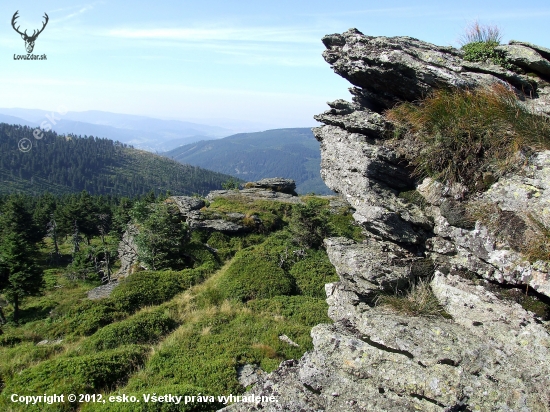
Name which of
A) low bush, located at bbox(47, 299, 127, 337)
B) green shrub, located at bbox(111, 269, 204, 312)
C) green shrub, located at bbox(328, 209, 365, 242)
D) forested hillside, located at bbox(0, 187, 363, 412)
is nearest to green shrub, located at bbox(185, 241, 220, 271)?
forested hillside, located at bbox(0, 187, 363, 412)

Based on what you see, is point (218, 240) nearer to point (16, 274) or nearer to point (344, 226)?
point (344, 226)

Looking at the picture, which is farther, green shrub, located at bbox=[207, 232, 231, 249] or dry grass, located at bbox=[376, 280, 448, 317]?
green shrub, located at bbox=[207, 232, 231, 249]

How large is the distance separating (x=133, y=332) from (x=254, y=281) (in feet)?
25.9

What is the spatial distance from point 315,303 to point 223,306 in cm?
521

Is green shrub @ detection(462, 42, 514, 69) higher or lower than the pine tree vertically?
higher

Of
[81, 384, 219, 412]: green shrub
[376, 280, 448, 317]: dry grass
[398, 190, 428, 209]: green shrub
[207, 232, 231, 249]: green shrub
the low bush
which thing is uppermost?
[398, 190, 428, 209]: green shrub

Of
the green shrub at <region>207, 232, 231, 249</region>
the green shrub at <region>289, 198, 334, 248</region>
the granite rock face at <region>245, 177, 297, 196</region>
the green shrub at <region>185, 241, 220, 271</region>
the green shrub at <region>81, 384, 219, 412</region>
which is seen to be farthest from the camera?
the granite rock face at <region>245, 177, 297, 196</region>

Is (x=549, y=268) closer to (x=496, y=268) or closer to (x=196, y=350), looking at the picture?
(x=496, y=268)

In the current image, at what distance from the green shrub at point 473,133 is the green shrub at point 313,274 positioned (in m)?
13.3

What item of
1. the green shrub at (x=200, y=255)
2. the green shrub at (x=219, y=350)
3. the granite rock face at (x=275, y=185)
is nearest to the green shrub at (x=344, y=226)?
the green shrub at (x=200, y=255)

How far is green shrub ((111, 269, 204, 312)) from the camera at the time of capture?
1878cm

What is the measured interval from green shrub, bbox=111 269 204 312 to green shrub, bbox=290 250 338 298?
7061mm

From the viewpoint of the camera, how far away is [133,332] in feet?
49.2

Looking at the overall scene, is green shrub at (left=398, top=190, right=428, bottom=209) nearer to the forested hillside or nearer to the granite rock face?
the forested hillside
